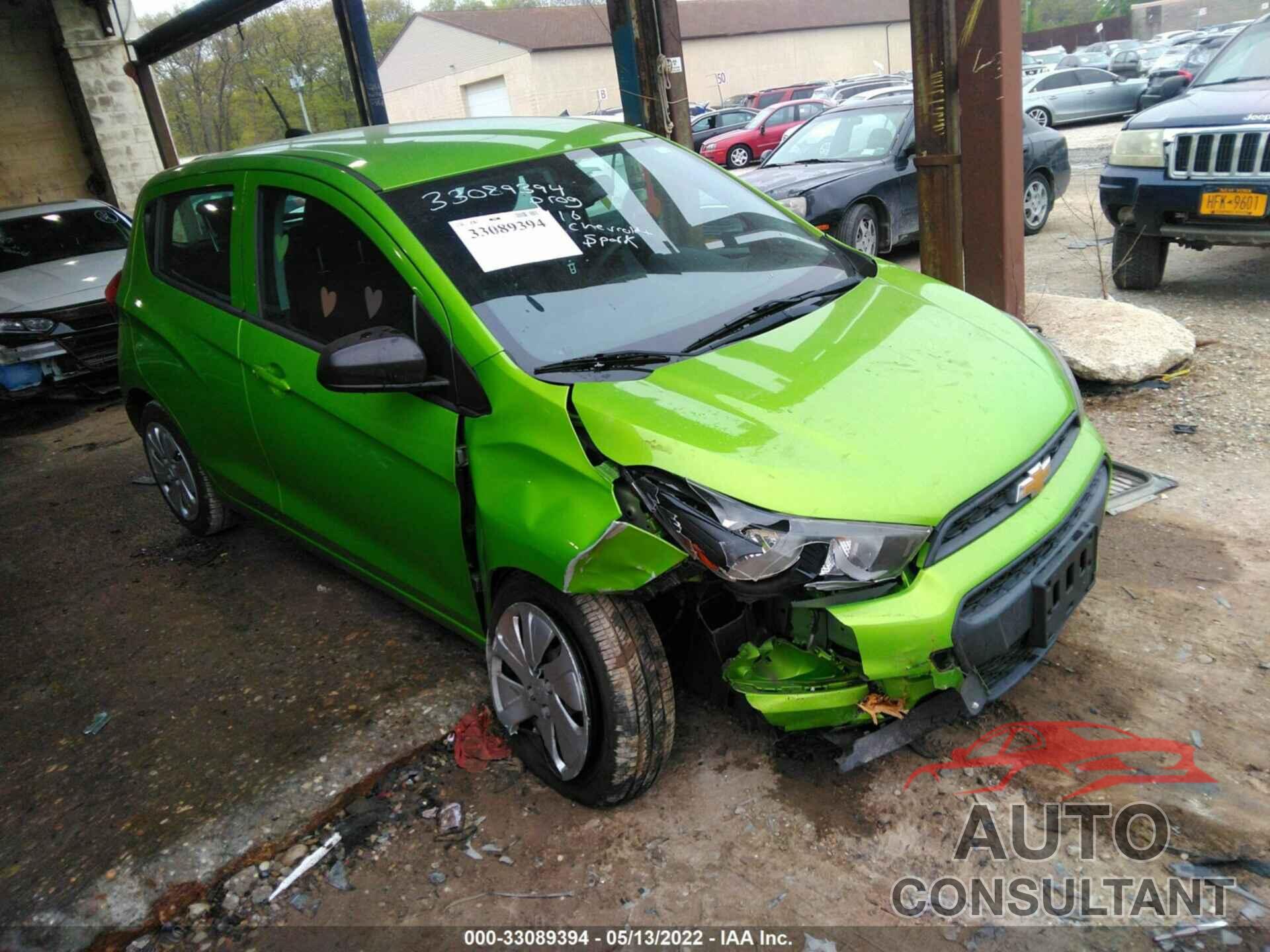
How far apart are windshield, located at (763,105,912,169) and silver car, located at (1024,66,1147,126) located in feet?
42.1

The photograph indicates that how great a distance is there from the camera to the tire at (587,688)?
2.48 meters

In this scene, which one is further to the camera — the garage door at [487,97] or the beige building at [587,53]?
the garage door at [487,97]

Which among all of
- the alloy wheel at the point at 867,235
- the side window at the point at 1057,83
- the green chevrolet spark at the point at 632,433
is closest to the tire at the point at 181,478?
the green chevrolet spark at the point at 632,433

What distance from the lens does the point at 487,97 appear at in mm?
46281

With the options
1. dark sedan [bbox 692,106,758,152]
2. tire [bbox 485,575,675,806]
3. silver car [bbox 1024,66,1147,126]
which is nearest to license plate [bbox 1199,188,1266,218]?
tire [bbox 485,575,675,806]

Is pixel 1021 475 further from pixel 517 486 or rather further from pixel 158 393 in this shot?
pixel 158 393

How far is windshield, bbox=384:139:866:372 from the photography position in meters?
2.81

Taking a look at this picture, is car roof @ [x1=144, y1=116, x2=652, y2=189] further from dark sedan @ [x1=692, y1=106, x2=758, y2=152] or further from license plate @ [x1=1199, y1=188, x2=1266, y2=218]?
dark sedan @ [x1=692, y1=106, x2=758, y2=152]

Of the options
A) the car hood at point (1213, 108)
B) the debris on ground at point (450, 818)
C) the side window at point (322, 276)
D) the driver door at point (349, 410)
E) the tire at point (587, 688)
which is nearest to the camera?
the tire at point (587, 688)

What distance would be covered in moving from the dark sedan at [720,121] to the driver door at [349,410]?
2055 cm

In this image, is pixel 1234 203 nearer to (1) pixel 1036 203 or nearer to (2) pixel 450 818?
(1) pixel 1036 203

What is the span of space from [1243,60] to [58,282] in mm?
9217

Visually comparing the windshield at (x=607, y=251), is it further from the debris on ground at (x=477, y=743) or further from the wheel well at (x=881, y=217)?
the wheel well at (x=881, y=217)

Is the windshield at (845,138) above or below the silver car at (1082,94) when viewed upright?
above
